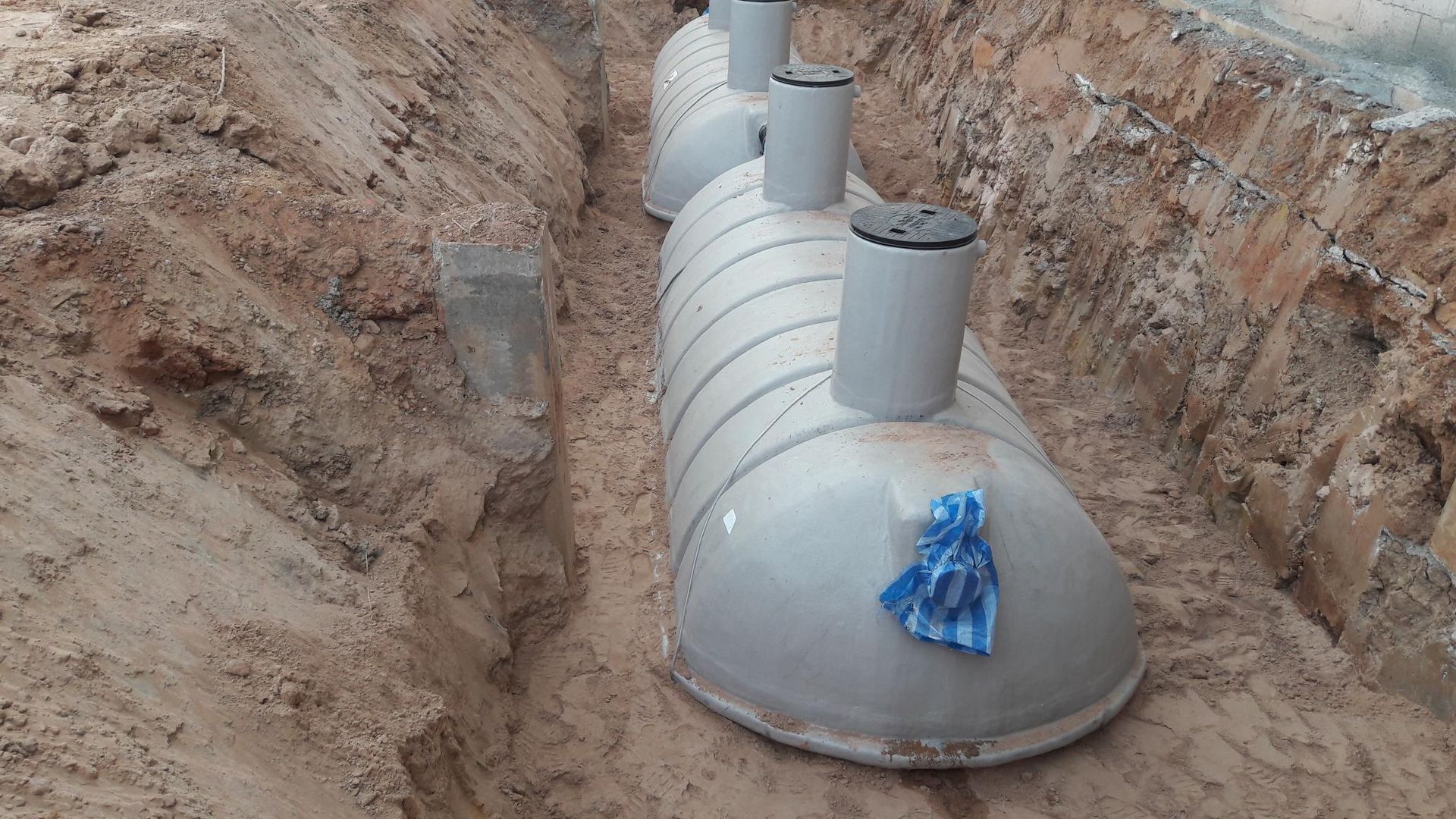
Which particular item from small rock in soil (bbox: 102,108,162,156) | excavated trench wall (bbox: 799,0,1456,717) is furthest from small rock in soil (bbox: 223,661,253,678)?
excavated trench wall (bbox: 799,0,1456,717)

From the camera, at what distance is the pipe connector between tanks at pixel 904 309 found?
4.58 metres

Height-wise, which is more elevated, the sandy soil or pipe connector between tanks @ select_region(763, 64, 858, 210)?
pipe connector between tanks @ select_region(763, 64, 858, 210)

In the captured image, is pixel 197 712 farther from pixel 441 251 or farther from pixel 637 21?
pixel 637 21

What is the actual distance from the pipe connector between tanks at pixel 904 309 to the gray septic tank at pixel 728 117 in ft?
16.1

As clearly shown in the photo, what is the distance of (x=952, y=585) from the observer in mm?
4324

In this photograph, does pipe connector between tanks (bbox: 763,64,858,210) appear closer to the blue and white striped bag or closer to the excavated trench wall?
the excavated trench wall

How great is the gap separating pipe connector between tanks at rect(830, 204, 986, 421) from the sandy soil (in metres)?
1.75

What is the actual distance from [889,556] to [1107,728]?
1.57m

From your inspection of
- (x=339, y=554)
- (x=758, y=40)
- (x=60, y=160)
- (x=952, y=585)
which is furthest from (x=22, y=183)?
(x=758, y=40)

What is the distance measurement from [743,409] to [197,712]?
3.19m

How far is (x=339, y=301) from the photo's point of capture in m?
4.81

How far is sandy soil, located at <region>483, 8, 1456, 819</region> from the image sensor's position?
4.65m

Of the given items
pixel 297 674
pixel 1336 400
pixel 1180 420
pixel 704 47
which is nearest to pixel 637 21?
pixel 704 47

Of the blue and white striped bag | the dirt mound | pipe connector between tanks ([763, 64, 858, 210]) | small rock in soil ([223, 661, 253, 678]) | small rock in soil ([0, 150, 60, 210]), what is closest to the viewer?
the dirt mound
